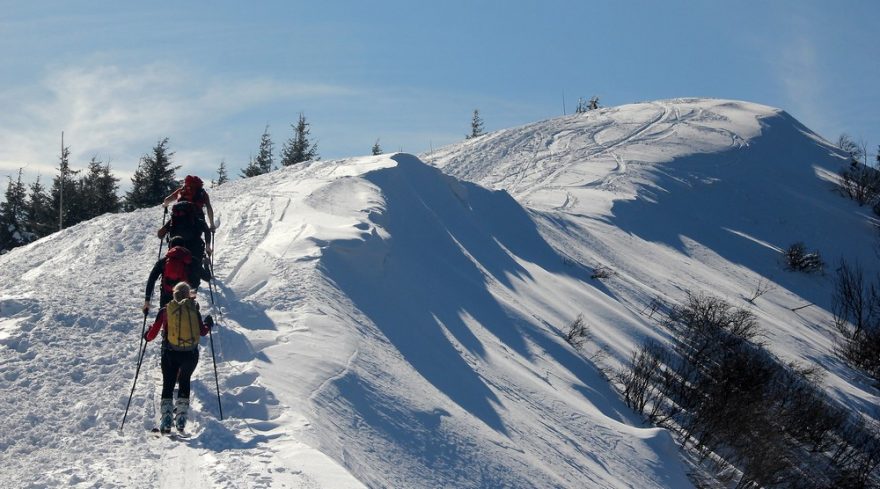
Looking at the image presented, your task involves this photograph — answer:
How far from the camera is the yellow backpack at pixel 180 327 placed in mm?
6910

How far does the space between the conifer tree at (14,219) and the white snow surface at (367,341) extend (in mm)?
19360

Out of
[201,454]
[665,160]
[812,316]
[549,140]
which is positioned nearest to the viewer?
[201,454]

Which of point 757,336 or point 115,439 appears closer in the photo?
point 115,439

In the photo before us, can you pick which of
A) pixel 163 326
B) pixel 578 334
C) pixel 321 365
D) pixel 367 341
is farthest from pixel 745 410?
pixel 163 326

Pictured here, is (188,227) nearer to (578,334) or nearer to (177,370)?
(177,370)

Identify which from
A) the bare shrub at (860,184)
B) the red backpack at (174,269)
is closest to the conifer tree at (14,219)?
the red backpack at (174,269)

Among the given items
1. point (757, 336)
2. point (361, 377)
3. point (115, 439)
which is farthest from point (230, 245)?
point (757, 336)

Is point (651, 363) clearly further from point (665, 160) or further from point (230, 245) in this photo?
point (665, 160)

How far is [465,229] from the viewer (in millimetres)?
20281

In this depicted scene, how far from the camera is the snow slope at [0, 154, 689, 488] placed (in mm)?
6512

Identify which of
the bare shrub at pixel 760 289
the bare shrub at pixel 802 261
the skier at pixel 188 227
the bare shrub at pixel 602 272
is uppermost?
the bare shrub at pixel 802 261

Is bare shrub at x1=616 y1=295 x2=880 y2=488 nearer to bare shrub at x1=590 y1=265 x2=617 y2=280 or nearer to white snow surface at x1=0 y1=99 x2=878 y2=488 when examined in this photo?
white snow surface at x1=0 y1=99 x2=878 y2=488

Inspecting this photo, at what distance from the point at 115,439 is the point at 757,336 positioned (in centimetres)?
1885

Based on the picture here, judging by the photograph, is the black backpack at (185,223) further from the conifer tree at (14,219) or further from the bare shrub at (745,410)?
the conifer tree at (14,219)
